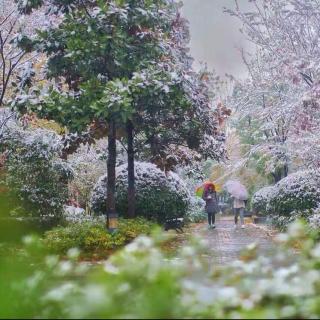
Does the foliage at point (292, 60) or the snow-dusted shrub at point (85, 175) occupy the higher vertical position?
the foliage at point (292, 60)

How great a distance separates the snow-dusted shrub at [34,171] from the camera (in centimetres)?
1274

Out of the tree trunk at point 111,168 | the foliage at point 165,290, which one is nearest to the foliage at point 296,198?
the tree trunk at point 111,168

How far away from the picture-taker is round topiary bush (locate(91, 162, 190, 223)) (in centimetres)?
1340

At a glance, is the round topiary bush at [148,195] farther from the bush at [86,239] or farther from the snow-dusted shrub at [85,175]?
the snow-dusted shrub at [85,175]

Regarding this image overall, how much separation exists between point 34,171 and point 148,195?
2804mm

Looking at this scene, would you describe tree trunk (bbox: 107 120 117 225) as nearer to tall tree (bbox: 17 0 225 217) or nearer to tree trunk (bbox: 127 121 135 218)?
tall tree (bbox: 17 0 225 217)

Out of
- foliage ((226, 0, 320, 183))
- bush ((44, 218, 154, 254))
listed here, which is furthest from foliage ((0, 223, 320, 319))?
foliage ((226, 0, 320, 183))

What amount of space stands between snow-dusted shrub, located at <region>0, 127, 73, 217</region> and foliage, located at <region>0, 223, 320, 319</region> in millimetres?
10287

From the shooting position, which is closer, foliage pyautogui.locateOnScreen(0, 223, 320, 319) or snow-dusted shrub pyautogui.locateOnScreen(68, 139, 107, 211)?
Result: foliage pyautogui.locateOnScreen(0, 223, 320, 319)

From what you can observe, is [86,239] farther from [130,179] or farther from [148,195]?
[148,195]

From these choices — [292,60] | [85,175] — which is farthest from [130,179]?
[85,175]

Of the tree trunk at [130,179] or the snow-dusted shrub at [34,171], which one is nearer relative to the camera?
the tree trunk at [130,179]

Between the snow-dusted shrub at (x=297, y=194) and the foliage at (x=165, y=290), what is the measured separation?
10229mm

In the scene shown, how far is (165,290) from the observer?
1.99 m
